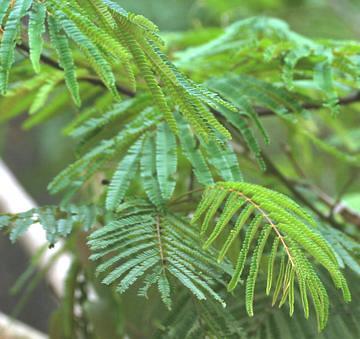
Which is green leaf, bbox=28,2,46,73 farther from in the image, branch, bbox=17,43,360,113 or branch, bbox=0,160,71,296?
branch, bbox=0,160,71,296

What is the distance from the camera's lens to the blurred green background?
2.29 meters

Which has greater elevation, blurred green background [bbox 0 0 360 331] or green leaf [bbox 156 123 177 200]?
green leaf [bbox 156 123 177 200]

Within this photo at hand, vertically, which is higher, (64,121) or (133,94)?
(133,94)

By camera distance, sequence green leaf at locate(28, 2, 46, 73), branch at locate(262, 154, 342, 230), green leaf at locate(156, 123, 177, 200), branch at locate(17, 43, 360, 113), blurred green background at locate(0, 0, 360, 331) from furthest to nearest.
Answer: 1. blurred green background at locate(0, 0, 360, 331)
2. branch at locate(262, 154, 342, 230)
3. branch at locate(17, 43, 360, 113)
4. green leaf at locate(156, 123, 177, 200)
5. green leaf at locate(28, 2, 46, 73)

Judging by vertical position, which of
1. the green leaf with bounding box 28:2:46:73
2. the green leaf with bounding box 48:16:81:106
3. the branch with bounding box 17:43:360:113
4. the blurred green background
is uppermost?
the green leaf with bounding box 28:2:46:73

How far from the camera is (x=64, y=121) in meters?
2.60

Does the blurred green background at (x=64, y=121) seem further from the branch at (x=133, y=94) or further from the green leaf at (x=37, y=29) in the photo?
the green leaf at (x=37, y=29)

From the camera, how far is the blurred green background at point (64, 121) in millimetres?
2291

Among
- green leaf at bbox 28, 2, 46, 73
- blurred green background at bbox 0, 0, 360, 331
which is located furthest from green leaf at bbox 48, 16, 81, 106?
blurred green background at bbox 0, 0, 360, 331

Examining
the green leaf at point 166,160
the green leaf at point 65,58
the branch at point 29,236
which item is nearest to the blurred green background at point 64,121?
the branch at point 29,236

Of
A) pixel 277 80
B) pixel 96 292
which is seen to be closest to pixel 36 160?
pixel 96 292

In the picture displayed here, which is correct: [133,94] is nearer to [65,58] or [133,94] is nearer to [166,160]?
[166,160]

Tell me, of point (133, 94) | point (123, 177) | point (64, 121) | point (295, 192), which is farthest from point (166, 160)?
point (64, 121)

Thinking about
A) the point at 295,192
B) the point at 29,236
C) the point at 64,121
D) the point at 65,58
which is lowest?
the point at 64,121
